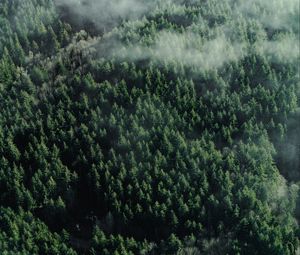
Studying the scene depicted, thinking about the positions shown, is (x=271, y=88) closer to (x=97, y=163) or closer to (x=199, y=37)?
(x=199, y=37)

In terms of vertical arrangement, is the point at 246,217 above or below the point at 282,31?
below

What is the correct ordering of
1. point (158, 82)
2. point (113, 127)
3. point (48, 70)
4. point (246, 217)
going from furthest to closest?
point (48, 70) → point (158, 82) → point (113, 127) → point (246, 217)

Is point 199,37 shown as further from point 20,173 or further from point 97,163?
point 20,173

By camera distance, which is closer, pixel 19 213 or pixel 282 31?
pixel 19 213

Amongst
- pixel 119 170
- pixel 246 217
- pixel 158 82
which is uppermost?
pixel 158 82

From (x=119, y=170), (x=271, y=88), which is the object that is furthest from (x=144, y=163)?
(x=271, y=88)

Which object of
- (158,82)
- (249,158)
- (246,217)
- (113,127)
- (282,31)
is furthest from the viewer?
(282,31)

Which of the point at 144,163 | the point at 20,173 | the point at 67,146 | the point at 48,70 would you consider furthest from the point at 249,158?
the point at 48,70
